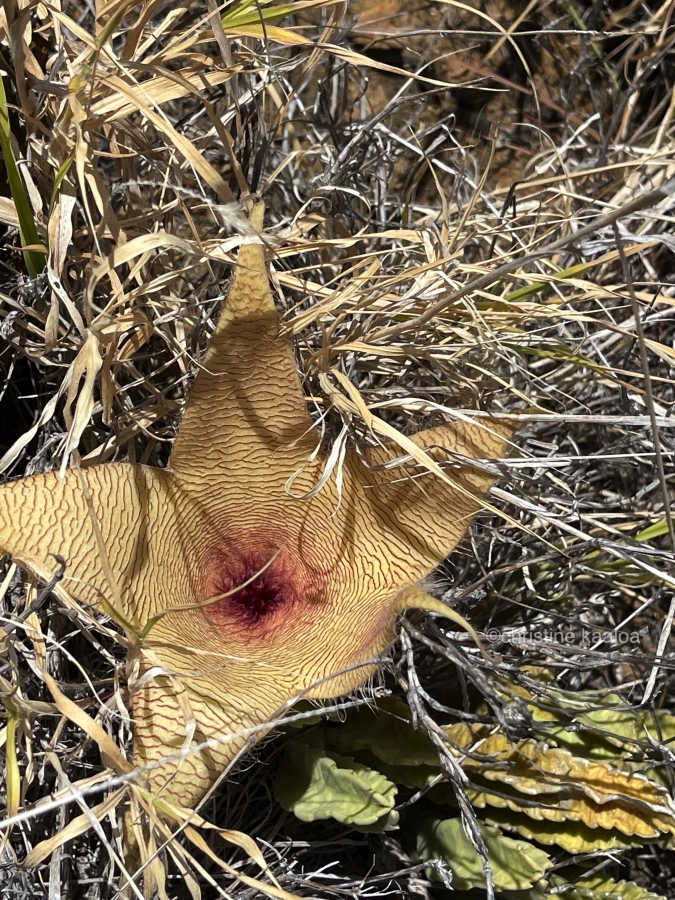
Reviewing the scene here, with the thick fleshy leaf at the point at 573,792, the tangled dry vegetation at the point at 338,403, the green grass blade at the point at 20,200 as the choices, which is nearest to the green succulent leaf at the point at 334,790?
the tangled dry vegetation at the point at 338,403

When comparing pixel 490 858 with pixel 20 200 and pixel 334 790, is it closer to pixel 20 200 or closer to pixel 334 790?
pixel 334 790

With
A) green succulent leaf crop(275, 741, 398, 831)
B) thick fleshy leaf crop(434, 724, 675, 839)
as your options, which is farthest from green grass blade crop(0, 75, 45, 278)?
thick fleshy leaf crop(434, 724, 675, 839)

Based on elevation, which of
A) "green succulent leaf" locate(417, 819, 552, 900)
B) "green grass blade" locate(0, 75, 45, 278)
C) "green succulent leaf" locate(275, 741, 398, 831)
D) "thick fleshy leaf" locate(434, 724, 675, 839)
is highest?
"green grass blade" locate(0, 75, 45, 278)

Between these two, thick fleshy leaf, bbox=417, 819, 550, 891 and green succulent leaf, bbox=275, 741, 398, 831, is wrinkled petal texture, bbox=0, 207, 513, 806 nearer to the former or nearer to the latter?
green succulent leaf, bbox=275, 741, 398, 831

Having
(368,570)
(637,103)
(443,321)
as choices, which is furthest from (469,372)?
(637,103)

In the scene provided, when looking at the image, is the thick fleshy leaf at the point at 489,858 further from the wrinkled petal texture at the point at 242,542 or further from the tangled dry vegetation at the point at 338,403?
the wrinkled petal texture at the point at 242,542

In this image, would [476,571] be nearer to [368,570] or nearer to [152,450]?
[368,570]

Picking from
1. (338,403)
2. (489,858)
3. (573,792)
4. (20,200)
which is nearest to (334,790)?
(489,858)
